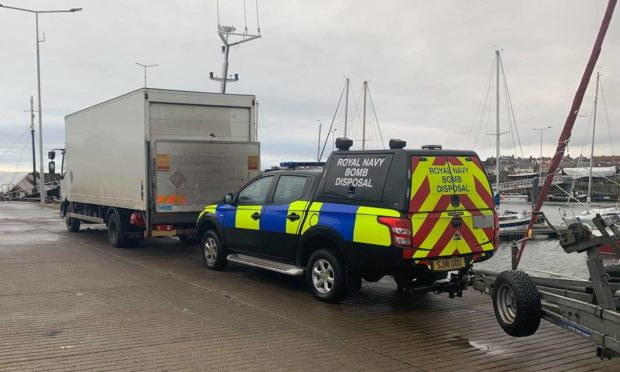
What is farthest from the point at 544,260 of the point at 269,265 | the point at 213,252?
the point at 269,265

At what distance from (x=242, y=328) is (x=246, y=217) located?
2.84 meters

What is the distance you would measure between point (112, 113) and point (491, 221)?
344 inches

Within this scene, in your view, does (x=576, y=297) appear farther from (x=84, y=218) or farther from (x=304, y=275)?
(x=84, y=218)

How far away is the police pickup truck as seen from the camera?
6.18 meters

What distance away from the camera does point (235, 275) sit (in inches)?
354

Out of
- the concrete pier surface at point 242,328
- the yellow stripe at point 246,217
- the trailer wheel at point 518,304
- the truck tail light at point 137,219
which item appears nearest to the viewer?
the trailer wheel at point 518,304

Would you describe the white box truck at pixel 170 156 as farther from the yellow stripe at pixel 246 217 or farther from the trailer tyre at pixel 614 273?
the trailer tyre at pixel 614 273

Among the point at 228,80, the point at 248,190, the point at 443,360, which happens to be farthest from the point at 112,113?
the point at 228,80

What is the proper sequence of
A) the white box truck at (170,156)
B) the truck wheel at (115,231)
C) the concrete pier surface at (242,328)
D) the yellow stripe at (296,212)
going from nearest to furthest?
the concrete pier surface at (242,328)
the yellow stripe at (296,212)
the white box truck at (170,156)
the truck wheel at (115,231)

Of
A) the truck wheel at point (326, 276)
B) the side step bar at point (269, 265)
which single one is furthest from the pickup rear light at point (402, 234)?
the side step bar at point (269, 265)

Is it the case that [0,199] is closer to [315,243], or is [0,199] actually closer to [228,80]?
[228,80]

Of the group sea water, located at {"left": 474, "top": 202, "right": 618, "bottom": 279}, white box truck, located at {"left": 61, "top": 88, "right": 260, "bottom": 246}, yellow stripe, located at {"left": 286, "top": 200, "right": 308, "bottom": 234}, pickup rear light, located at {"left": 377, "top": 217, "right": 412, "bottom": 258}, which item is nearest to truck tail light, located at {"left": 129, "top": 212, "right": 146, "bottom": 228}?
white box truck, located at {"left": 61, "top": 88, "right": 260, "bottom": 246}

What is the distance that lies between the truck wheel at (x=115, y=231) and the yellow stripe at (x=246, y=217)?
4.54m

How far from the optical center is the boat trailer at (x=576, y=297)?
421 centimetres
